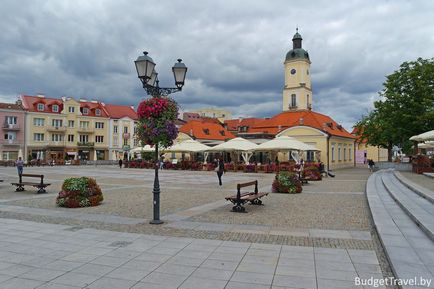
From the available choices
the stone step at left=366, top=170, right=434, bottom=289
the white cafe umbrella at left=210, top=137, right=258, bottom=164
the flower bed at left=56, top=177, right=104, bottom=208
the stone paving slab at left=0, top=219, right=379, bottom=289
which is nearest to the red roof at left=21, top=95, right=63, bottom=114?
the white cafe umbrella at left=210, top=137, right=258, bottom=164

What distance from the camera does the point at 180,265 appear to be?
561 cm

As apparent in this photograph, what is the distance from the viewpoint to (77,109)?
64688mm

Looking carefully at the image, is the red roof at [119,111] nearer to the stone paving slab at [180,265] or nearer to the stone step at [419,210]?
the stone step at [419,210]

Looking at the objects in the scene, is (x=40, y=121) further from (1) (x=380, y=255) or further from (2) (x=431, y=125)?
(1) (x=380, y=255)

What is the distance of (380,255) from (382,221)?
2498 mm

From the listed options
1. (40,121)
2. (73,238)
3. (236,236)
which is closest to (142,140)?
(73,238)

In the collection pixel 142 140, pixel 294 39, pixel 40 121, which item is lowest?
pixel 142 140

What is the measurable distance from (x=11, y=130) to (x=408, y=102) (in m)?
56.5

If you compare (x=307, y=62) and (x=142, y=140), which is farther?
(x=307, y=62)

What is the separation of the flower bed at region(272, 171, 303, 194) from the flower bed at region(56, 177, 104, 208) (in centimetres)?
789

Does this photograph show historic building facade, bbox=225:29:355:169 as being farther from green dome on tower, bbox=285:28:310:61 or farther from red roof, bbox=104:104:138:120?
red roof, bbox=104:104:138:120

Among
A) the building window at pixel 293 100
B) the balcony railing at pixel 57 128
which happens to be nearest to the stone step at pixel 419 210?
the building window at pixel 293 100

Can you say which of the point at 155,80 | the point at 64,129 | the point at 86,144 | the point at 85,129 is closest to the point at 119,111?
the point at 85,129

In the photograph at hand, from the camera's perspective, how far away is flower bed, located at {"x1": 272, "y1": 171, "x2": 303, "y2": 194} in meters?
15.5
